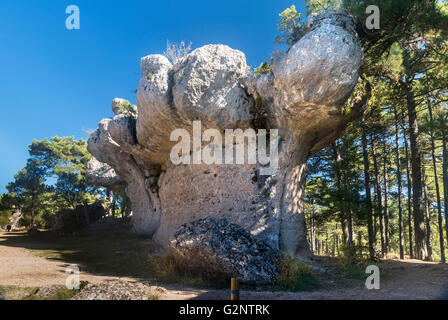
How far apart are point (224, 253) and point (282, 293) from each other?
183 centimetres

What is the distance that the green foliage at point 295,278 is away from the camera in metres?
7.28

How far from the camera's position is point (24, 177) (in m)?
29.5

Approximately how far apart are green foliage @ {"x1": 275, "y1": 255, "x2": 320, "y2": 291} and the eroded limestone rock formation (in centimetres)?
177

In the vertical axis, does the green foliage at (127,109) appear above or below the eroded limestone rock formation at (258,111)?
above

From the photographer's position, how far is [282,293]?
22.1 ft

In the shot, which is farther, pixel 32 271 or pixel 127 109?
pixel 127 109

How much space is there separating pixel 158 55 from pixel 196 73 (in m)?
2.94

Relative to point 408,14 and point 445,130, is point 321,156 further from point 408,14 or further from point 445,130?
point 408,14

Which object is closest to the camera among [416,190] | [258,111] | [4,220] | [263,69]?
[258,111]

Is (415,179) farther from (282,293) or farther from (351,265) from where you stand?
(282,293)

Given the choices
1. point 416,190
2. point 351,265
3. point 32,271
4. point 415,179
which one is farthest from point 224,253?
point 415,179

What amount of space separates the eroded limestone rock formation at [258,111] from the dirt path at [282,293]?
339cm

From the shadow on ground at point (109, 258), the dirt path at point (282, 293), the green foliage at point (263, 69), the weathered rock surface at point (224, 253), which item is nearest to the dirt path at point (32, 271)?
the dirt path at point (282, 293)

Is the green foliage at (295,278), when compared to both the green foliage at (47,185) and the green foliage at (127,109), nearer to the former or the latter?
the green foliage at (127,109)
